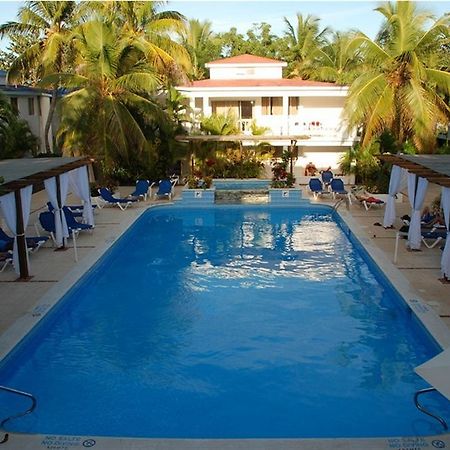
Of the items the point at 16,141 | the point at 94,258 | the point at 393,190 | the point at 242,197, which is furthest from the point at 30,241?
the point at 16,141

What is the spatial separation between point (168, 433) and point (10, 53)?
4402 cm

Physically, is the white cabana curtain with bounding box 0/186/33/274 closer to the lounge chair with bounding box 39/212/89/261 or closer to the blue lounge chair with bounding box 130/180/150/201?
the lounge chair with bounding box 39/212/89/261

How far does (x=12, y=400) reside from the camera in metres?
7.56

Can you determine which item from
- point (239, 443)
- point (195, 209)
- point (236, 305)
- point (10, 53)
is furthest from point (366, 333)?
point (10, 53)

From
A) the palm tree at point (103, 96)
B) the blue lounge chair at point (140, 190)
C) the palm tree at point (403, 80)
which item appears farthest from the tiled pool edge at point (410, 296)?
the palm tree at point (103, 96)

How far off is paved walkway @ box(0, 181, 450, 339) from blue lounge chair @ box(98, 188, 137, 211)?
1006mm

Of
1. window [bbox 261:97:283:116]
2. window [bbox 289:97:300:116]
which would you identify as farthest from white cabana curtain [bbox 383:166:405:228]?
window [bbox 261:97:283:116]

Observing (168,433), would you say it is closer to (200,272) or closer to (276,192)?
(200,272)

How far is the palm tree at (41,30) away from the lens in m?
25.3

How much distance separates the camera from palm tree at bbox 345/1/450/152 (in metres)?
20.5

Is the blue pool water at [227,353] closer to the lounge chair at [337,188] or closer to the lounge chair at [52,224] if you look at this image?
the lounge chair at [52,224]

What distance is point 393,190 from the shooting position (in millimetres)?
16344

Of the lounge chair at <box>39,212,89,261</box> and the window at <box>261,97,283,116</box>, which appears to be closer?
the lounge chair at <box>39,212,89,261</box>

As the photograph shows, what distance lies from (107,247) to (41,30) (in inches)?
653
